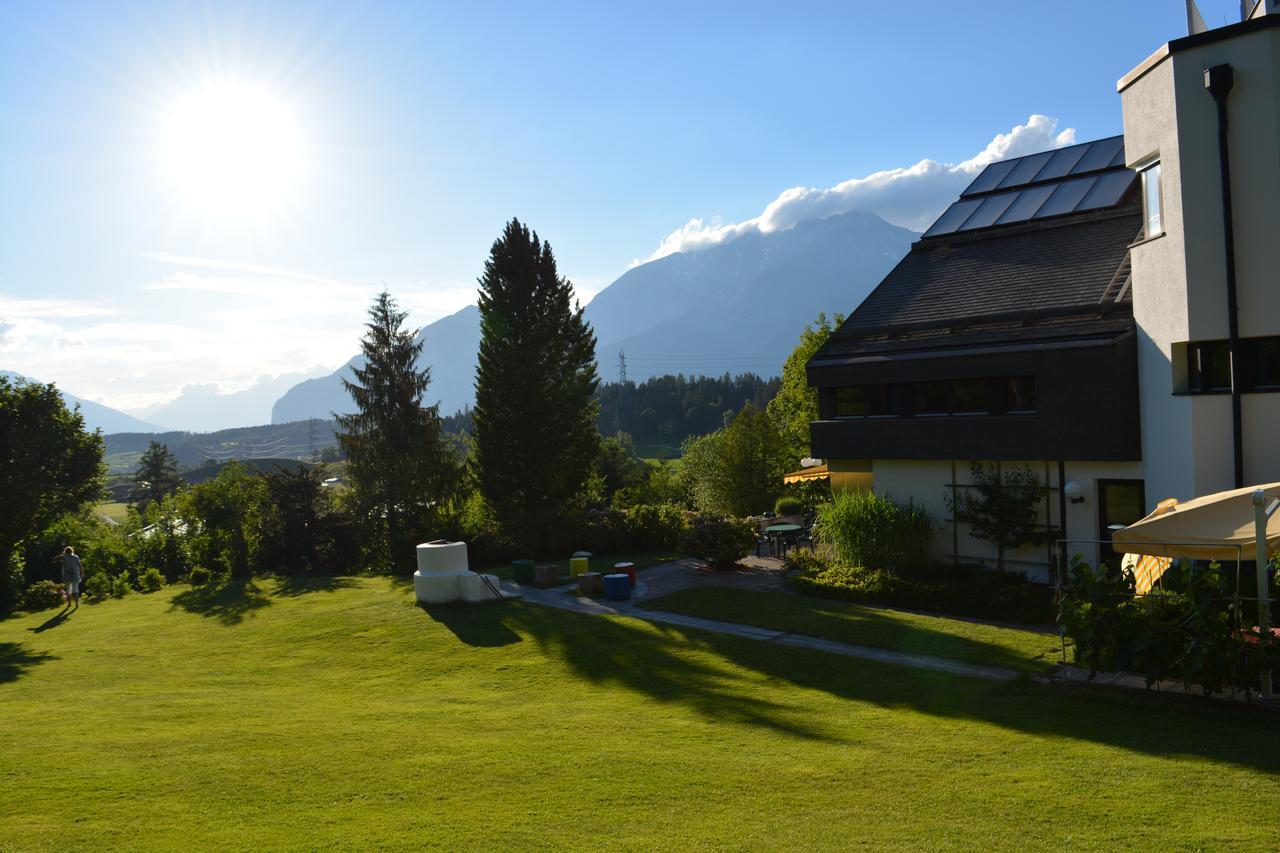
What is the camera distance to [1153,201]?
1752 centimetres

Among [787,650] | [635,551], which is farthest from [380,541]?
[787,650]

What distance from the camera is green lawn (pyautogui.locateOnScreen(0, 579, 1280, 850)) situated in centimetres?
693

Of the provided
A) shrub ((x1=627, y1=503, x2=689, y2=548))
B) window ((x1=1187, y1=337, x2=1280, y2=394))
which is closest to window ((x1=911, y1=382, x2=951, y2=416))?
window ((x1=1187, y1=337, x2=1280, y2=394))

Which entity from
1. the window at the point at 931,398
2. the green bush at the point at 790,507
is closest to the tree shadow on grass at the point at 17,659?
the window at the point at 931,398

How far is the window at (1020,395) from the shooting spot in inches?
798

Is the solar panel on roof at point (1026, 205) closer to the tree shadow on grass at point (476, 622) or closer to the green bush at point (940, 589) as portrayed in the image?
the green bush at point (940, 589)

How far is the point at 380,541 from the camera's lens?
34.8 metres

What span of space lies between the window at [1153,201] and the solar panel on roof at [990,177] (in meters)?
9.42

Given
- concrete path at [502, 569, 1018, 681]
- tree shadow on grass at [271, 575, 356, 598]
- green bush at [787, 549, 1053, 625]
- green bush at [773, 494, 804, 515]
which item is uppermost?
green bush at [773, 494, 804, 515]

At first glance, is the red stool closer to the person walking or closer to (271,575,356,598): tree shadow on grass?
(271,575,356,598): tree shadow on grass

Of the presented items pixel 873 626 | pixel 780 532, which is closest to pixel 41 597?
pixel 780 532

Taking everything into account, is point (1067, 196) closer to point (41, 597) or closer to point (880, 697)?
point (880, 697)

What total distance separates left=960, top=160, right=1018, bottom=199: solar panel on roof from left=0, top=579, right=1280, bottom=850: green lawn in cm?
1853

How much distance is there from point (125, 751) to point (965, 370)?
19.0 m
